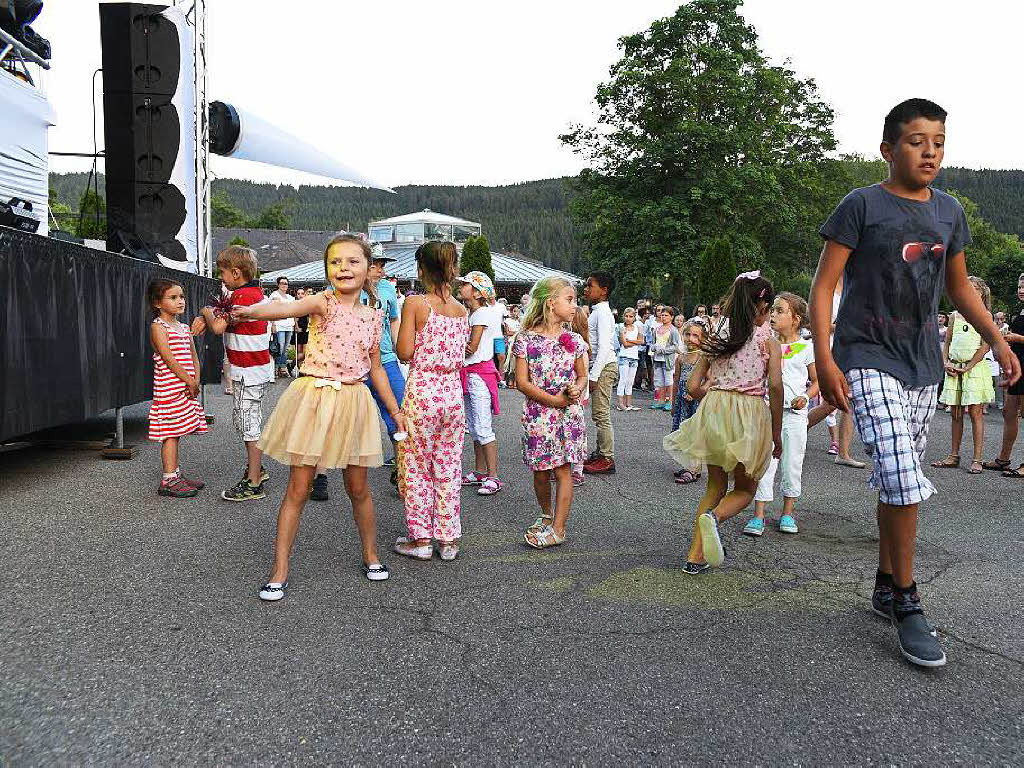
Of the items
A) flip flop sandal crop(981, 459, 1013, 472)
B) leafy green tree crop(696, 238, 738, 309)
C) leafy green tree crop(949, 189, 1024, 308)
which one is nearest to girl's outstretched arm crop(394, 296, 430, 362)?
flip flop sandal crop(981, 459, 1013, 472)

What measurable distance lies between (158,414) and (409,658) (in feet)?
12.5

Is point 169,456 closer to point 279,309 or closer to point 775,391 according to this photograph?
point 279,309

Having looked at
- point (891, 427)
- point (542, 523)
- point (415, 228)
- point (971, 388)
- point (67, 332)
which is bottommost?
point (542, 523)

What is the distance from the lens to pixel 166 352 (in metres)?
6.05

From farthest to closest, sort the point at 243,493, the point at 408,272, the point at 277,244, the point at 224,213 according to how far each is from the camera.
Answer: the point at 224,213 → the point at 277,244 → the point at 408,272 → the point at 243,493

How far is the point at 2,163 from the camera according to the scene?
10.3m

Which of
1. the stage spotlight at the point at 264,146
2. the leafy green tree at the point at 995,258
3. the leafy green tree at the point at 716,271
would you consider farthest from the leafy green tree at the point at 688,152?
the stage spotlight at the point at 264,146

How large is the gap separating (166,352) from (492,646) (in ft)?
13.0

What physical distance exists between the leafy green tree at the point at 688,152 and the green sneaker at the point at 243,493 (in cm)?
2891

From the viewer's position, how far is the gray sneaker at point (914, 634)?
3119mm

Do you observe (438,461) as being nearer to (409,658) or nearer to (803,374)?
(409,658)

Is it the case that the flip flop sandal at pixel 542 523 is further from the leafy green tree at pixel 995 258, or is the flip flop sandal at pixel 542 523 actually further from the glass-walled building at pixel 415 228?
the glass-walled building at pixel 415 228

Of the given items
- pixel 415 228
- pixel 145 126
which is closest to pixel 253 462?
pixel 145 126

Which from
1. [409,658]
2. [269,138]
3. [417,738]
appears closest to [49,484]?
[409,658]
